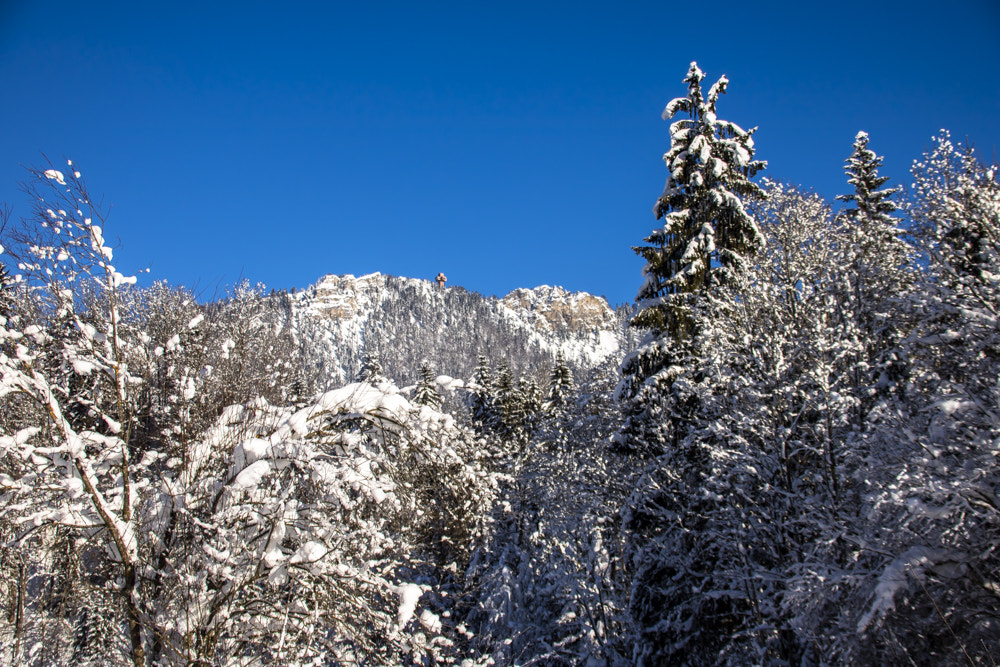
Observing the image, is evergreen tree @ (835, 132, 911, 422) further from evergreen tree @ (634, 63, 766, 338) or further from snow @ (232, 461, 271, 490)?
snow @ (232, 461, 271, 490)

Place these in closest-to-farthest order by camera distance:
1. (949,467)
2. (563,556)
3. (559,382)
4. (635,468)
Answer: (949,467), (635,468), (563,556), (559,382)

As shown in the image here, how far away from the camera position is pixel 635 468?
12195mm

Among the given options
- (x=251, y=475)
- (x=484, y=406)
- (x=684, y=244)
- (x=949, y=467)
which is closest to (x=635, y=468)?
(x=684, y=244)

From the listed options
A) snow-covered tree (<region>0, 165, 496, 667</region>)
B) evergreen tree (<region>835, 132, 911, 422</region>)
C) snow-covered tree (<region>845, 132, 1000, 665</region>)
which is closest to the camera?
snow-covered tree (<region>0, 165, 496, 667</region>)

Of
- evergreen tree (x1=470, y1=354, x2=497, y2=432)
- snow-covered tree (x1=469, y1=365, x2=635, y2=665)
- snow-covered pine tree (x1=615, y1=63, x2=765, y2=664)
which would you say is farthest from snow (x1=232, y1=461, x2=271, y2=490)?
evergreen tree (x1=470, y1=354, x2=497, y2=432)

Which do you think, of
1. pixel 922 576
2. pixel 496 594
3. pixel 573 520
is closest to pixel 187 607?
pixel 922 576

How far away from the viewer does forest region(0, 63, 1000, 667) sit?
14.6ft

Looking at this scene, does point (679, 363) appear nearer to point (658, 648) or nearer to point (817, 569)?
point (817, 569)

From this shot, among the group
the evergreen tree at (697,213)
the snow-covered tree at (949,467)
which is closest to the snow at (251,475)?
the snow-covered tree at (949,467)

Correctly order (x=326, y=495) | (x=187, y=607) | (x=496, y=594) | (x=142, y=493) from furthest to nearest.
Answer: (x=496, y=594) → (x=326, y=495) → (x=142, y=493) → (x=187, y=607)

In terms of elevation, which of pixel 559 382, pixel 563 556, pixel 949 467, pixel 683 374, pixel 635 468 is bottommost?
pixel 563 556

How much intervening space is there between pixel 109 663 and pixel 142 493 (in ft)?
5.43

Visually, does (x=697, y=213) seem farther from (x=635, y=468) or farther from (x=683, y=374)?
(x=635, y=468)

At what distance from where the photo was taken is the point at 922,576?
548 centimetres
